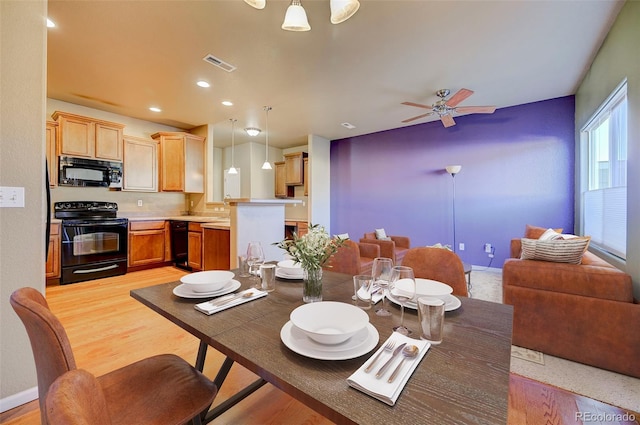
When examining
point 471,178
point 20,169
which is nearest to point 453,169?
point 471,178

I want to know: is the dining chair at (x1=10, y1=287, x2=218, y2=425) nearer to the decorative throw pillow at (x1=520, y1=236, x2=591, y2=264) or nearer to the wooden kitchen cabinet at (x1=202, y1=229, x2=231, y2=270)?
the wooden kitchen cabinet at (x1=202, y1=229, x2=231, y2=270)

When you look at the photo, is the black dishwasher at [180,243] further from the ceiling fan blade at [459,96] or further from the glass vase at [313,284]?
the ceiling fan blade at [459,96]

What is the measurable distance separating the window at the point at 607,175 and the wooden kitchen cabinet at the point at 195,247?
485 centimetres

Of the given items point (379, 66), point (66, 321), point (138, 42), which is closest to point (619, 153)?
point (379, 66)

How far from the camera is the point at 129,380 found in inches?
40.7

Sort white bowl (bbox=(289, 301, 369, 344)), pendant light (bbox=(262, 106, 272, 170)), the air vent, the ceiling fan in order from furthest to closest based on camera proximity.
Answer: pendant light (bbox=(262, 106, 272, 170))
the ceiling fan
the air vent
white bowl (bbox=(289, 301, 369, 344))

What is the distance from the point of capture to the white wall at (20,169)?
4.73 ft

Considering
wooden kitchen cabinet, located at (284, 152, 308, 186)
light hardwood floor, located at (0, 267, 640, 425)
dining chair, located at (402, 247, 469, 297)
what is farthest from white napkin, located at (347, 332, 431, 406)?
wooden kitchen cabinet, located at (284, 152, 308, 186)

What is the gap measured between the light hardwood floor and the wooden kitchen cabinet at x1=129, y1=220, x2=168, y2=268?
72 centimetres

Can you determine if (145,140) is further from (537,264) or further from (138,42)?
(537,264)

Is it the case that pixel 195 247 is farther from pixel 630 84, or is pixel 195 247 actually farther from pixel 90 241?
pixel 630 84

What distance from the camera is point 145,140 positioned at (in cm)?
463

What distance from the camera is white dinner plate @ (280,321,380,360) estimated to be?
2.37 feet

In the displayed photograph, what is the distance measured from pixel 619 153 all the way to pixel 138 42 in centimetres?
488
